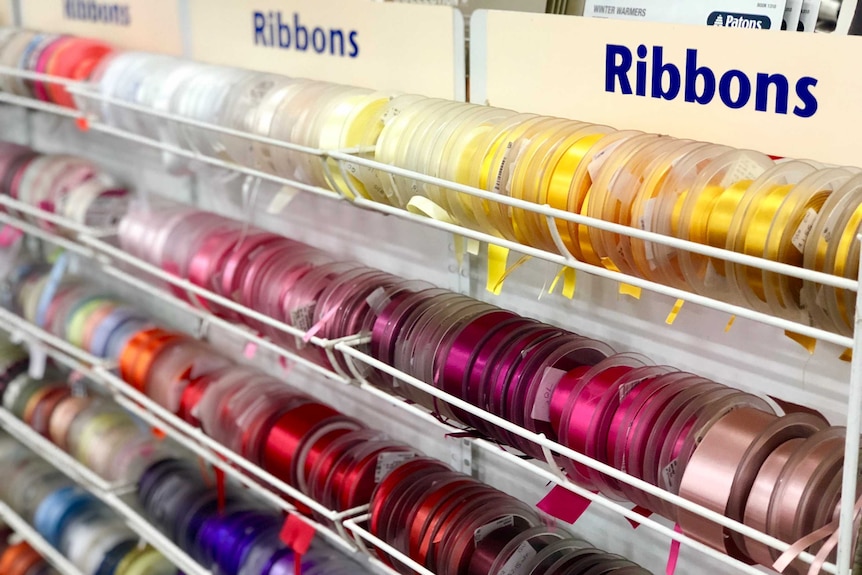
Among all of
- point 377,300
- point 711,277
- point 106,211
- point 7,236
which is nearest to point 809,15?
point 711,277

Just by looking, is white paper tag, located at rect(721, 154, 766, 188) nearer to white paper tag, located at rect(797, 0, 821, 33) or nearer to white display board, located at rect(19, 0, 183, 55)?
white paper tag, located at rect(797, 0, 821, 33)

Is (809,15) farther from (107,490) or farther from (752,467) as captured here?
(107,490)

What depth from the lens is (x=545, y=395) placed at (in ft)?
3.51

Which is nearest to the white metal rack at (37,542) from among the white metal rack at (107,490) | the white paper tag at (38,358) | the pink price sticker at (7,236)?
the white metal rack at (107,490)

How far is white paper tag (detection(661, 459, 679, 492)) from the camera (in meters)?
0.94

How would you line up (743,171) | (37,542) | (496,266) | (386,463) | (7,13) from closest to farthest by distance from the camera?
(743,171) → (496,266) → (386,463) → (37,542) → (7,13)

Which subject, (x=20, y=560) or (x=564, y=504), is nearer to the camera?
(x=564, y=504)

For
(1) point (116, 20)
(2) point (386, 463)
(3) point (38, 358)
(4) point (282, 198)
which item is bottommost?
(3) point (38, 358)

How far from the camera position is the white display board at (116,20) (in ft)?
5.94

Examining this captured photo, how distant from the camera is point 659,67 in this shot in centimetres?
107

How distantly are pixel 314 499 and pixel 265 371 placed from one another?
503mm

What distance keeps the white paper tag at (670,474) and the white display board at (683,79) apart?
36 cm

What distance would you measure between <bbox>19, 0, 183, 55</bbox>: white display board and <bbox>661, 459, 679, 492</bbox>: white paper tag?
1.30m

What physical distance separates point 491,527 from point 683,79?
0.63 m
